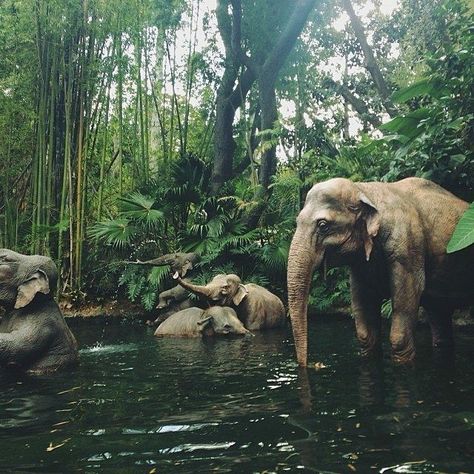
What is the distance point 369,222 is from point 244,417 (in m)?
2.17

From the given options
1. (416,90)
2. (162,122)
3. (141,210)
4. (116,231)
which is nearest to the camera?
(416,90)

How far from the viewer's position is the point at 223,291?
920 centimetres

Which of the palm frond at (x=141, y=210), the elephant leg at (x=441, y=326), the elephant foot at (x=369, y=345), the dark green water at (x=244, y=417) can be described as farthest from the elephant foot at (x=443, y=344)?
the palm frond at (x=141, y=210)

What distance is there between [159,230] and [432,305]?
884 cm

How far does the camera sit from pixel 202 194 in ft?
44.5

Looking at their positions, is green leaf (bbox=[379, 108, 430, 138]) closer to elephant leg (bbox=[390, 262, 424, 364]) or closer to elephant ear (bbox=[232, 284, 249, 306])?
elephant leg (bbox=[390, 262, 424, 364])

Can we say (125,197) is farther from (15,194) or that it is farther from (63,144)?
(15,194)

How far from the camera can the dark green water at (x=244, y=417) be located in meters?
2.71

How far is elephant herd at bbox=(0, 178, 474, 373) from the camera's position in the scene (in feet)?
16.2

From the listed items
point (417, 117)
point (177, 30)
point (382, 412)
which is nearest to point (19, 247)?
point (177, 30)

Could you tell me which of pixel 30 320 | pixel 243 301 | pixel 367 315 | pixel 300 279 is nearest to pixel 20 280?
pixel 30 320

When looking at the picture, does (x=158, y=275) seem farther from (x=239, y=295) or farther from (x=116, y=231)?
(x=239, y=295)

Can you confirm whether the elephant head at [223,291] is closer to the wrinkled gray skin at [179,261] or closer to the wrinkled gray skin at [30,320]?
the wrinkled gray skin at [179,261]

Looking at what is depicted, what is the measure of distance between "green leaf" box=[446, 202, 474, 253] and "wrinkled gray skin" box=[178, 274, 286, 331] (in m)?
4.90
